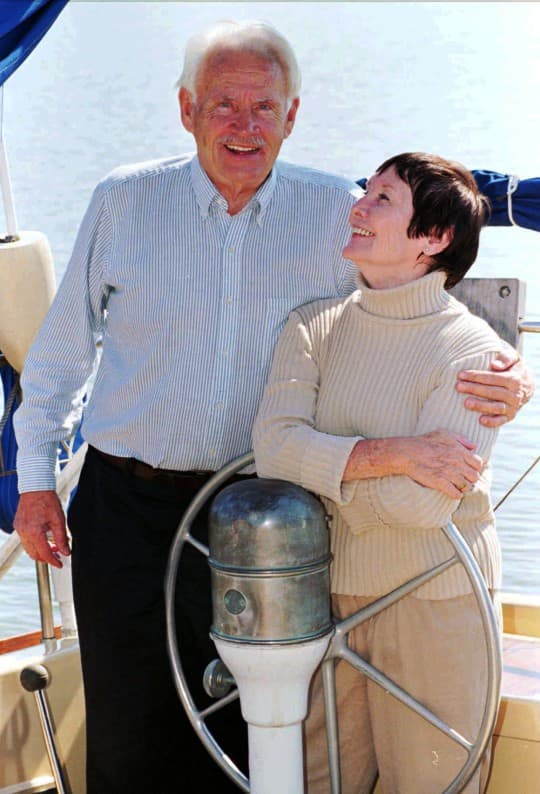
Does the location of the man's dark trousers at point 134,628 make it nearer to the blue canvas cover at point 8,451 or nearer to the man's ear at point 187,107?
the man's ear at point 187,107

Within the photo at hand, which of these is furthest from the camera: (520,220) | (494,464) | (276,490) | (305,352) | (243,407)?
(494,464)

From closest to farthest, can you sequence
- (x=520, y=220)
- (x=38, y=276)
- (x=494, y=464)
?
(x=520, y=220) → (x=38, y=276) → (x=494, y=464)

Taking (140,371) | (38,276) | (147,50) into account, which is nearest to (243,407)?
(140,371)

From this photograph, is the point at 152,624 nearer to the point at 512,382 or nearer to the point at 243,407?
the point at 243,407

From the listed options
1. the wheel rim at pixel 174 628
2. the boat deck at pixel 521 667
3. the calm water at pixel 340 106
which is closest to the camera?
the wheel rim at pixel 174 628

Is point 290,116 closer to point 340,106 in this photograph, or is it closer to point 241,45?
point 241,45

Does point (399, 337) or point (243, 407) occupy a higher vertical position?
point (399, 337)

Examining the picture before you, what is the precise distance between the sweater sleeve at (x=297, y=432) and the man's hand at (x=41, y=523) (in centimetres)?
52

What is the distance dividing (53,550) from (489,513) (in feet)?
2.76

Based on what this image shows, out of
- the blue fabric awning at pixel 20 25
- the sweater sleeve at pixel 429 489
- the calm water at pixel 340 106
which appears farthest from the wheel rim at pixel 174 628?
the calm water at pixel 340 106

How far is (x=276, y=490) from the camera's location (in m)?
2.02

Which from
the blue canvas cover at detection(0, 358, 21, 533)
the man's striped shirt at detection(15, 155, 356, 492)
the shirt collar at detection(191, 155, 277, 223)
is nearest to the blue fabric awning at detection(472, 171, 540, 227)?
the man's striped shirt at detection(15, 155, 356, 492)

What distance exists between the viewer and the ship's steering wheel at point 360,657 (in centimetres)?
202

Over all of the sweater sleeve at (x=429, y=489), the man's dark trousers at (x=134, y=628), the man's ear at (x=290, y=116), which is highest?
the man's ear at (x=290, y=116)
